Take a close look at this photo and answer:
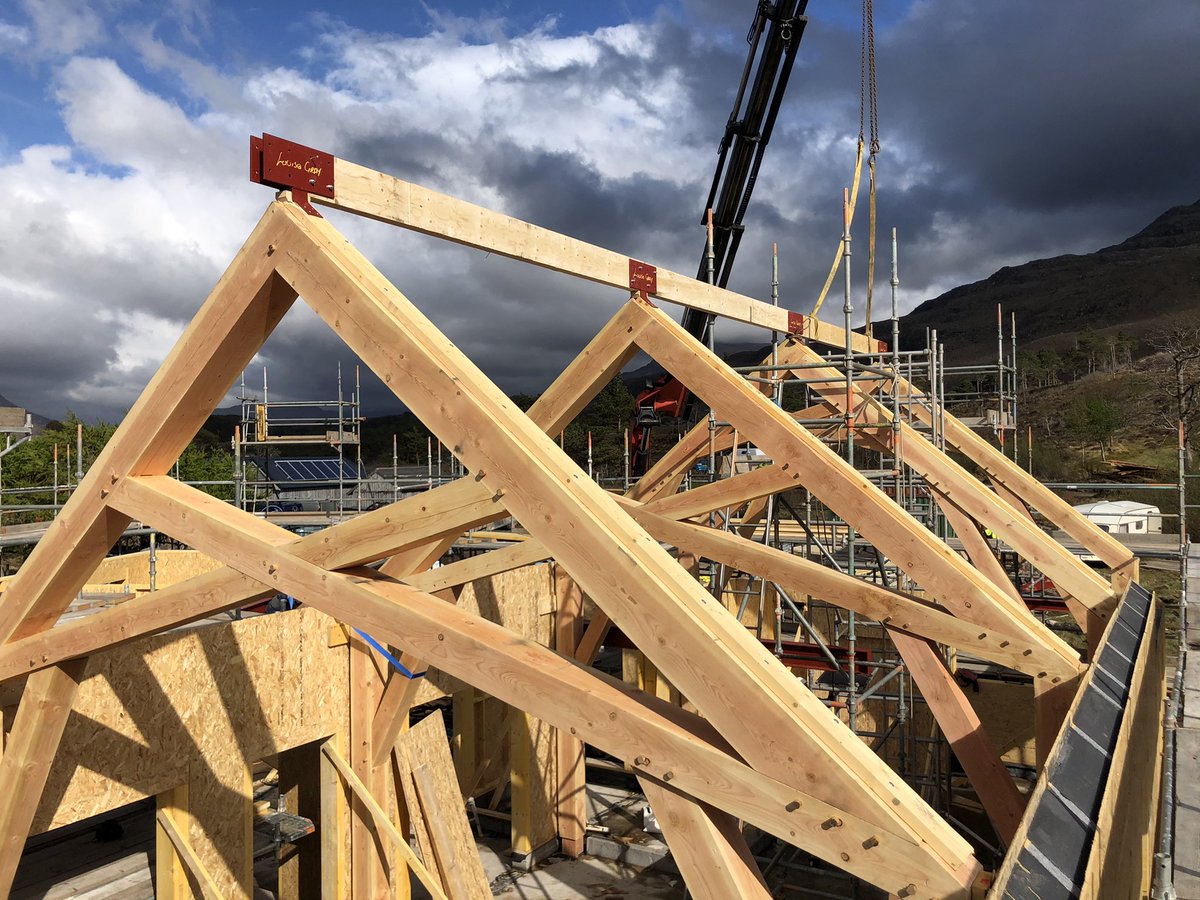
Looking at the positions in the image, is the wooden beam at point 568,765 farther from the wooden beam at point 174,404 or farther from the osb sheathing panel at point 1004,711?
the wooden beam at point 174,404

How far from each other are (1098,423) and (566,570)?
42.3 m

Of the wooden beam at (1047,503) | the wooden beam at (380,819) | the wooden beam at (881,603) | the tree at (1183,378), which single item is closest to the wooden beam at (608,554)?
the wooden beam at (881,603)

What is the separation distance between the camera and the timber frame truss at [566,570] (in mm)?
2156

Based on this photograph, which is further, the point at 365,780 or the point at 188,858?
the point at 365,780

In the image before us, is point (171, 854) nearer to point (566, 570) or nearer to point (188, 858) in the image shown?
point (188, 858)

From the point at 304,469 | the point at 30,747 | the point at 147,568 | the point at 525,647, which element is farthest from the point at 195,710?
the point at 304,469

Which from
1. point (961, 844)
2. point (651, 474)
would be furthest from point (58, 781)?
point (651, 474)

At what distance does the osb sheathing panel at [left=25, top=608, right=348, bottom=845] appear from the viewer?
4.91m

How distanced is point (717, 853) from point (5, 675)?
344 cm

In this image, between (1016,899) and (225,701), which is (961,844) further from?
(225,701)

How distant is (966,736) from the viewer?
4680mm

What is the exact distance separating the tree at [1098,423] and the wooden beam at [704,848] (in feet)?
133

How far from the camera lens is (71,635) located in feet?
12.0

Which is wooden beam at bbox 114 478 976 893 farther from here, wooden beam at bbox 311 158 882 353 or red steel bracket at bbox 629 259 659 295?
red steel bracket at bbox 629 259 659 295
